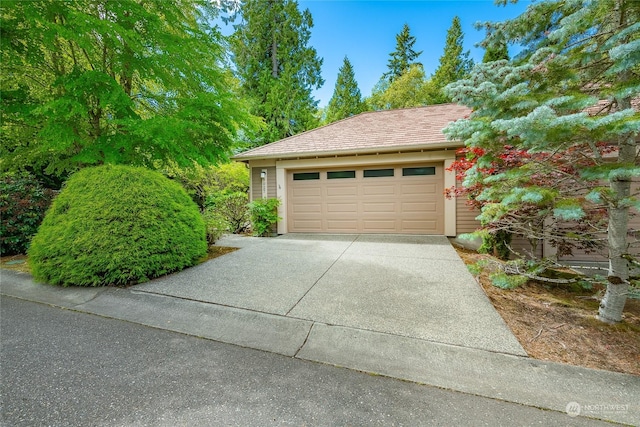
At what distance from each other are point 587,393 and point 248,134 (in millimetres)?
5885

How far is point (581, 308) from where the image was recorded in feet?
10.3

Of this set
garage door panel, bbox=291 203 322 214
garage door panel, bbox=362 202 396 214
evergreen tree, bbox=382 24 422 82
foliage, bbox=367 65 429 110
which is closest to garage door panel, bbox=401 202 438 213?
garage door panel, bbox=362 202 396 214

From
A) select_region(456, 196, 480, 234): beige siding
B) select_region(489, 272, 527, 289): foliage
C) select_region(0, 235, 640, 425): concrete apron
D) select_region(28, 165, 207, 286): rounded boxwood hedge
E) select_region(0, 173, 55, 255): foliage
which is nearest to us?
select_region(0, 235, 640, 425): concrete apron

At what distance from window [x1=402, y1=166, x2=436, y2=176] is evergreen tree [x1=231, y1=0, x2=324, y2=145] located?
39.1 ft

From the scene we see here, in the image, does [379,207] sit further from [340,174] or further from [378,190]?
[340,174]

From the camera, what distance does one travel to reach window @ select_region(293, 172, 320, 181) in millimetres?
8188

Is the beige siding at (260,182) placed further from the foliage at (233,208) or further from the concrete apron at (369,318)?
the concrete apron at (369,318)

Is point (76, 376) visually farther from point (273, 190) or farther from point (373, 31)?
point (373, 31)

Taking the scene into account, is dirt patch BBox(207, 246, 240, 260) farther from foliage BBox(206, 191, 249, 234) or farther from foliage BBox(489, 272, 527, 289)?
foliage BBox(489, 272, 527, 289)

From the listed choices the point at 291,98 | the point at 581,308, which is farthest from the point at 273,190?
the point at 291,98

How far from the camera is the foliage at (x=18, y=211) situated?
591 centimetres

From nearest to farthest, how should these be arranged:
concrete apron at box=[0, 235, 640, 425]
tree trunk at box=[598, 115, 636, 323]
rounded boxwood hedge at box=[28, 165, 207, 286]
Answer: concrete apron at box=[0, 235, 640, 425] < tree trunk at box=[598, 115, 636, 323] < rounded boxwood hedge at box=[28, 165, 207, 286]

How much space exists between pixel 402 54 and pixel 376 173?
23918 millimetres

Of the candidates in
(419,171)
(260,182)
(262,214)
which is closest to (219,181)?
(260,182)
